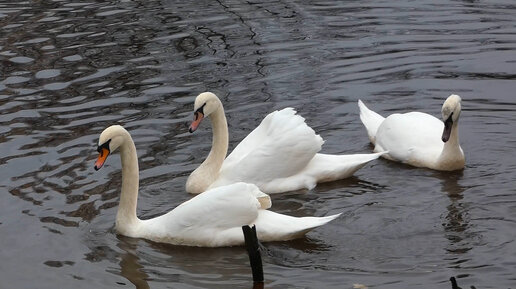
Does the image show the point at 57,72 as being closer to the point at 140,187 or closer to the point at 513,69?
the point at 140,187

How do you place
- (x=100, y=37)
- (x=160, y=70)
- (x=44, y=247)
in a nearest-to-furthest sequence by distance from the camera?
(x=44, y=247) → (x=160, y=70) → (x=100, y=37)

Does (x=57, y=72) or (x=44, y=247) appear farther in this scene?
(x=57, y=72)

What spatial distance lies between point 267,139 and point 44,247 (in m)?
2.64

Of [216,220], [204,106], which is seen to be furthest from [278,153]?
[216,220]

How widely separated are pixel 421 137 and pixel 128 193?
138 inches

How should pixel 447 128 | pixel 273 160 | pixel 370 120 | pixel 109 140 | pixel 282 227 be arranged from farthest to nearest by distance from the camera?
pixel 370 120, pixel 447 128, pixel 273 160, pixel 109 140, pixel 282 227

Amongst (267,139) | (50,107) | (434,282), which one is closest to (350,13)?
(50,107)

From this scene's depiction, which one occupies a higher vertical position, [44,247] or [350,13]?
[350,13]

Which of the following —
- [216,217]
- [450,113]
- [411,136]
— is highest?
[450,113]

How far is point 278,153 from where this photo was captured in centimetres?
1180

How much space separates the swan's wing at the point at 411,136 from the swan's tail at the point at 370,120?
16 centimetres

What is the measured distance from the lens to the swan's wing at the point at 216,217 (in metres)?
10.3

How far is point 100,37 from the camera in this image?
17.9 m

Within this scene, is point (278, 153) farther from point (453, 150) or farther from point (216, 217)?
point (453, 150)
